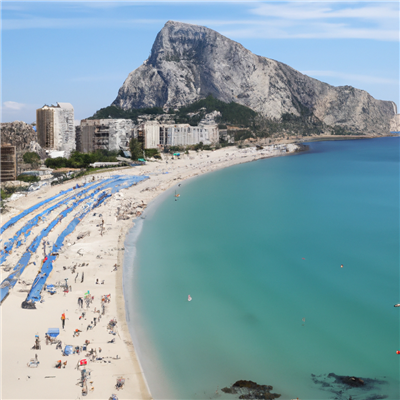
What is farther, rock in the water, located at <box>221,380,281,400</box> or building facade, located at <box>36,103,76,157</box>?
building facade, located at <box>36,103,76,157</box>

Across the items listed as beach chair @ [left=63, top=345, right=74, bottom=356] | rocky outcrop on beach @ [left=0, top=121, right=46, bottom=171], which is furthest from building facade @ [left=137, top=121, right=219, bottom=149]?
beach chair @ [left=63, top=345, right=74, bottom=356]

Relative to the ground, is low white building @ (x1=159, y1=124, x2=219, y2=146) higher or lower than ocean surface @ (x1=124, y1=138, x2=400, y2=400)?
higher

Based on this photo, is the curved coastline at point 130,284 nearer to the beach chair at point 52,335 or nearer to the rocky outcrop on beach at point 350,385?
the beach chair at point 52,335

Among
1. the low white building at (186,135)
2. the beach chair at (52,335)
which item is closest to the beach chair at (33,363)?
the beach chair at (52,335)

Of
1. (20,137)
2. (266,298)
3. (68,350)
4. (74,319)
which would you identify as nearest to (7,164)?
(20,137)

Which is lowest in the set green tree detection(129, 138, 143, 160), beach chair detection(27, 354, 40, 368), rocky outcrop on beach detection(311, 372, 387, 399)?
rocky outcrop on beach detection(311, 372, 387, 399)

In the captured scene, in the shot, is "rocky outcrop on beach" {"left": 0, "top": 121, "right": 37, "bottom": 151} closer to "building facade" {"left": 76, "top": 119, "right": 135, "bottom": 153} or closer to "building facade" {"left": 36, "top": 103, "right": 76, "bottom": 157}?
"building facade" {"left": 36, "top": 103, "right": 76, "bottom": 157}

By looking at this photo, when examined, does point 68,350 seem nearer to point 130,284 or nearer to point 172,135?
point 130,284
